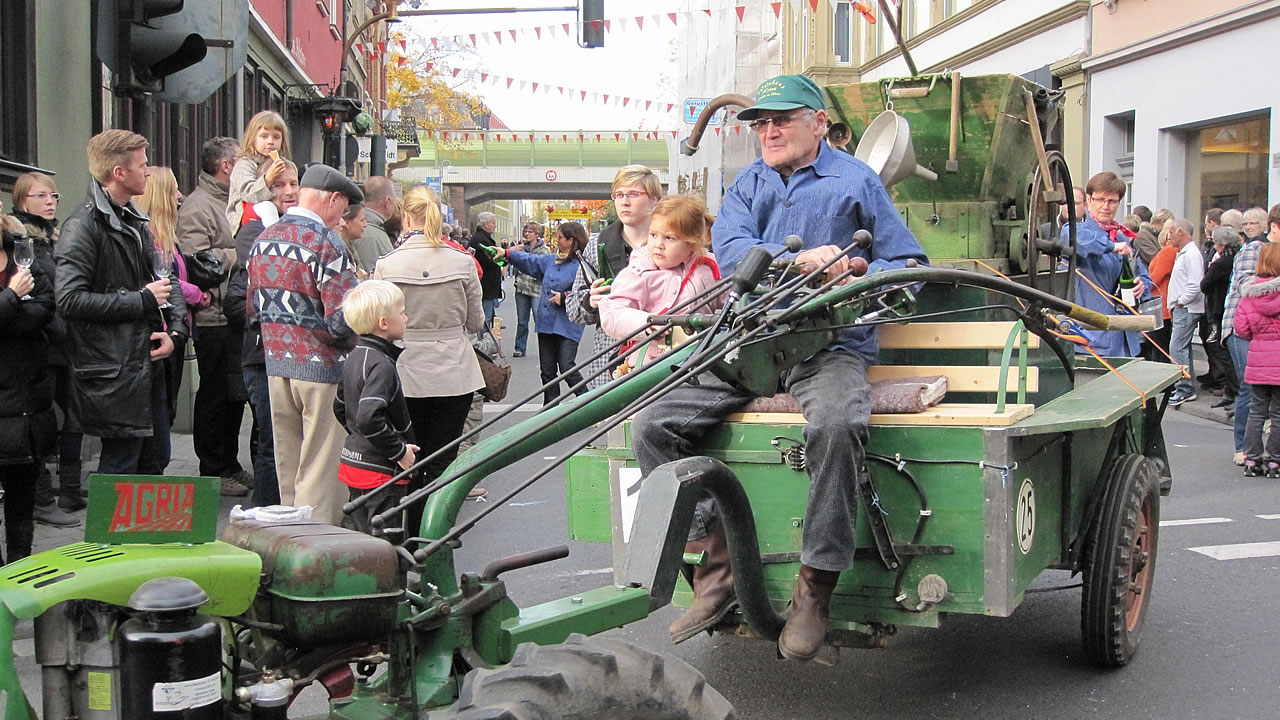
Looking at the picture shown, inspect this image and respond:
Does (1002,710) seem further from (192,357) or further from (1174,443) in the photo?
(192,357)

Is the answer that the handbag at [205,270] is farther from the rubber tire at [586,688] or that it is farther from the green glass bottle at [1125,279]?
the green glass bottle at [1125,279]

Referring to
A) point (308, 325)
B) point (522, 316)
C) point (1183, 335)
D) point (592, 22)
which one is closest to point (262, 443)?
point (308, 325)

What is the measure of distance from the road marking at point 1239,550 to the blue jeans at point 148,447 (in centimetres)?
543

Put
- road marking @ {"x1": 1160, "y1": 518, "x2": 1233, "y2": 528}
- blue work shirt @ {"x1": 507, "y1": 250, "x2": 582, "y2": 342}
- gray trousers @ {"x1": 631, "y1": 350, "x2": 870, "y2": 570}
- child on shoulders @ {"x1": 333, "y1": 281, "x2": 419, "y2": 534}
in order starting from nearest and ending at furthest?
gray trousers @ {"x1": 631, "y1": 350, "x2": 870, "y2": 570} < child on shoulders @ {"x1": 333, "y1": 281, "x2": 419, "y2": 534} < road marking @ {"x1": 1160, "y1": 518, "x2": 1233, "y2": 528} < blue work shirt @ {"x1": 507, "y1": 250, "x2": 582, "y2": 342}

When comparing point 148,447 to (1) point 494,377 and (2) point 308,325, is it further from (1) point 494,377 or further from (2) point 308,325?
(1) point 494,377

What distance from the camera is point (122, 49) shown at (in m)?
7.66

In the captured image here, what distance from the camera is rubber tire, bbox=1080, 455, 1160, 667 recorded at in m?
4.52

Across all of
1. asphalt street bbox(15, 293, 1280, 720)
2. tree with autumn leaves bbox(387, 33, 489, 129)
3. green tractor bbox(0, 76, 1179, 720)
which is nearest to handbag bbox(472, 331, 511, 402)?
asphalt street bbox(15, 293, 1280, 720)

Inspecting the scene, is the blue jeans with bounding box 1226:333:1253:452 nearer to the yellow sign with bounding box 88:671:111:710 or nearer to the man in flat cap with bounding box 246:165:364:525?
the man in flat cap with bounding box 246:165:364:525

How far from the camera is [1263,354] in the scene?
9.20 meters

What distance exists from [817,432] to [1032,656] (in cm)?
185

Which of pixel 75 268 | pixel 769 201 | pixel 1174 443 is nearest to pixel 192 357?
pixel 75 268

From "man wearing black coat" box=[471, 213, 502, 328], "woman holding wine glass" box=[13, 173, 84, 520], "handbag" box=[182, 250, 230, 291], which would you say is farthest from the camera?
"man wearing black coat" box=[471, 213, 502, 328]

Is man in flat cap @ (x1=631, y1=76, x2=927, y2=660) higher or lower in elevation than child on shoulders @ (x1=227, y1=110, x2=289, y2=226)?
lower
